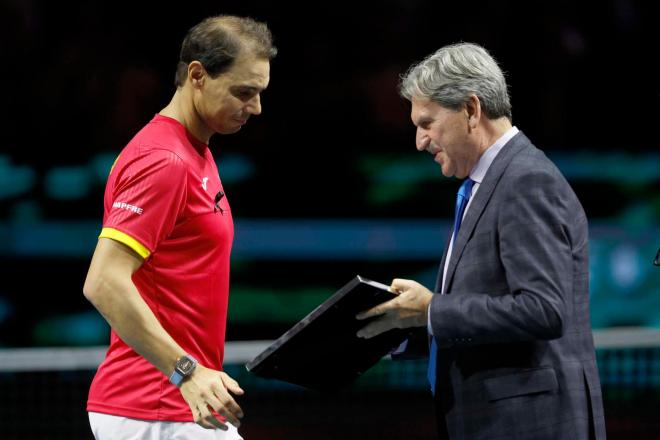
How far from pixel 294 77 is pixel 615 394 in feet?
9.19

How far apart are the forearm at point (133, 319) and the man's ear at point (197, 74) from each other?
63 centimetres

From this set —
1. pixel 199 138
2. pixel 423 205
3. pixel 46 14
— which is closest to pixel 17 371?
pixel 46 14

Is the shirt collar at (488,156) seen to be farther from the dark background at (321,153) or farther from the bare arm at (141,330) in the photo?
the dark background at (321,153)

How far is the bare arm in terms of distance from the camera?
2521 mm

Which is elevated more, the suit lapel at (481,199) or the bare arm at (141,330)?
the suit lapel at (481,199)

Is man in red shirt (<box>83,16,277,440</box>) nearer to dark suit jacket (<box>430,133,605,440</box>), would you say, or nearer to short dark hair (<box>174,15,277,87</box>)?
short dark hair (<box>174,15,277,87</box>)

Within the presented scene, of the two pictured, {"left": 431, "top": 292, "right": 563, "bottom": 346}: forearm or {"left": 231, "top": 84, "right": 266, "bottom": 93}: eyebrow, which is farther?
{"left": 231, "top": 84, "right": 266, "bottom": 93}: eyebrow

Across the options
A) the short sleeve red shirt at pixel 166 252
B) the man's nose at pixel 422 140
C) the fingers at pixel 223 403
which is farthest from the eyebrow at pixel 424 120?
the fingers at pixel 223 403

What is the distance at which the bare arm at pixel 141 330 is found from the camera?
8.27ft

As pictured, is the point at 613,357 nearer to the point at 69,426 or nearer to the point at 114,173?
the point at 69,426

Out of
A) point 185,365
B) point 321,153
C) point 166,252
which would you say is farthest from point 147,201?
point 321,153

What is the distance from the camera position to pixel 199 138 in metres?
2.91

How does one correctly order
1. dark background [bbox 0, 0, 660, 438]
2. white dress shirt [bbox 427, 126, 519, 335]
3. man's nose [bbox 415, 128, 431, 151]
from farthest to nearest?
dark background [bbox 0, 0, 660, 438] < man's nose [bbox 415, 128, 431, 151] < white dress shirt [bbox 427, 126, 519, 335]

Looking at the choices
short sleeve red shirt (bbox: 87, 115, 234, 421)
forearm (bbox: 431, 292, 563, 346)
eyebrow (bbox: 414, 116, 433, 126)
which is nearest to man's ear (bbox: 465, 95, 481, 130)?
eyebrow (bbox: 414, 116, 433, 126)
